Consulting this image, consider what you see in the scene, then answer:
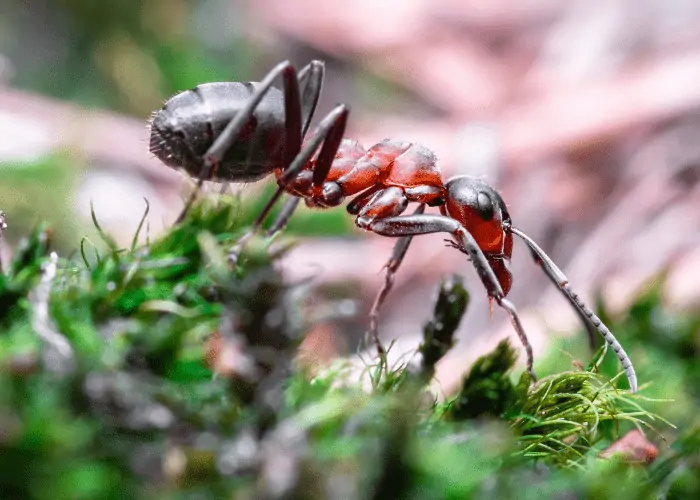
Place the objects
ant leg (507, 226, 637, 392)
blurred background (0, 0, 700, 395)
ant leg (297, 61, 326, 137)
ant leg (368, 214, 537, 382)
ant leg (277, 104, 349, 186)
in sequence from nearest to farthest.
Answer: ant leg (507, 226, 637, 392), ant leg (368, 214, 537, 382), ant leg (277, 104, 349, 186), ant leg (297, 61, 326, 137), blurred background (0, 0, 700, 395)

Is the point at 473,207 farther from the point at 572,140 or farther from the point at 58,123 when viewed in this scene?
the point at 58,123

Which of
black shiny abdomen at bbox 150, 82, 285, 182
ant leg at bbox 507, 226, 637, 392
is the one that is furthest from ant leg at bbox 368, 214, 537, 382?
black shiny abdomen at bbox 150, 82, 285, 182

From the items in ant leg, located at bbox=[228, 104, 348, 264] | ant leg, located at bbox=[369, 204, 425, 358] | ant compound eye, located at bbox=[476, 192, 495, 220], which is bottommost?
ant leg, located at bbox=[369, 204, 425, 358]

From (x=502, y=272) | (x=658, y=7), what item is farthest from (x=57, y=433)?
(x=658, y=7)

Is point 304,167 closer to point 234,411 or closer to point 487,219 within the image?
point 487,219

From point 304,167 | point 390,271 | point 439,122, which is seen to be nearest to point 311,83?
point 304,167

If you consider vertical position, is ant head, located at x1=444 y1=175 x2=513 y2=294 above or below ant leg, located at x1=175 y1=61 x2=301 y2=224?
below

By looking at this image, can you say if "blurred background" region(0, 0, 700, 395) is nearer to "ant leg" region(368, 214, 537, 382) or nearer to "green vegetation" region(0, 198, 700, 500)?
"ant leg" region(368, 214, 537, 382)
